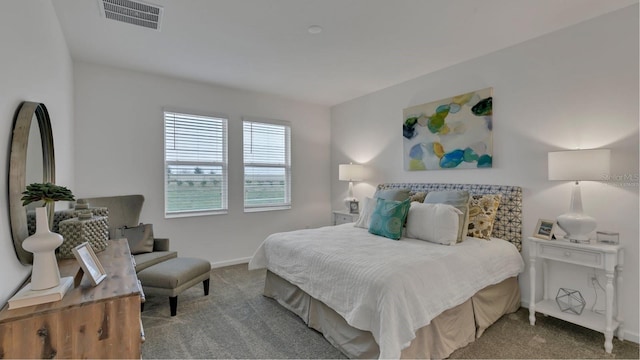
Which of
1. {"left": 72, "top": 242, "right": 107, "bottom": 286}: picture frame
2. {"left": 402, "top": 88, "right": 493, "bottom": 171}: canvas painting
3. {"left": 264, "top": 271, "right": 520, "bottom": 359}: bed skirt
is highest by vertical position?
{"left": 402, "top": 88, "right": 493, "bottom": 171}: canvas painting

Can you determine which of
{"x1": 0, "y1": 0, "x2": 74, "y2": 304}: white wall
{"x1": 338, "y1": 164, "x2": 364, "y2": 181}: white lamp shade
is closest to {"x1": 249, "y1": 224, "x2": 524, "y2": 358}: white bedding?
{"x1": 338, "y1": 164, "x2": 364, "y2": 181}: white lamp shade

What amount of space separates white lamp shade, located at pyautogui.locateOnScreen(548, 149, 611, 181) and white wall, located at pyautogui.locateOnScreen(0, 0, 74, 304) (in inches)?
134

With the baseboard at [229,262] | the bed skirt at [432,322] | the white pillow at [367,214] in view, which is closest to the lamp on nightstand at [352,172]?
the white pillow at [367,214]

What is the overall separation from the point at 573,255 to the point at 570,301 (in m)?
0.56

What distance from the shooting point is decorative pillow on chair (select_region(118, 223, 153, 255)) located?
3.16m

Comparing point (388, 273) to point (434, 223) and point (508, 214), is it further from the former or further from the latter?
point (508, 214)

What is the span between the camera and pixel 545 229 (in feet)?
8.48

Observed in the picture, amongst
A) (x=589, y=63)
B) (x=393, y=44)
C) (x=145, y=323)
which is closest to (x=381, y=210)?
(x=393, y=44)

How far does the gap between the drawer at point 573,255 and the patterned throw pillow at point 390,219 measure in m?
1.15

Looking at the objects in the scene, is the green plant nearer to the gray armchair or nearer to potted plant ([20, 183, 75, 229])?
potted plant ([20, 183, 75, 229])

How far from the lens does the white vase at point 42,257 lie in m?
1.20

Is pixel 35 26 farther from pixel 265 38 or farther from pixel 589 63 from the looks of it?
pixel 589 63

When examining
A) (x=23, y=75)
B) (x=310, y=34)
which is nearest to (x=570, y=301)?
(x=310, y=34)

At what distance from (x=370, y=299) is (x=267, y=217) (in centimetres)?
302
